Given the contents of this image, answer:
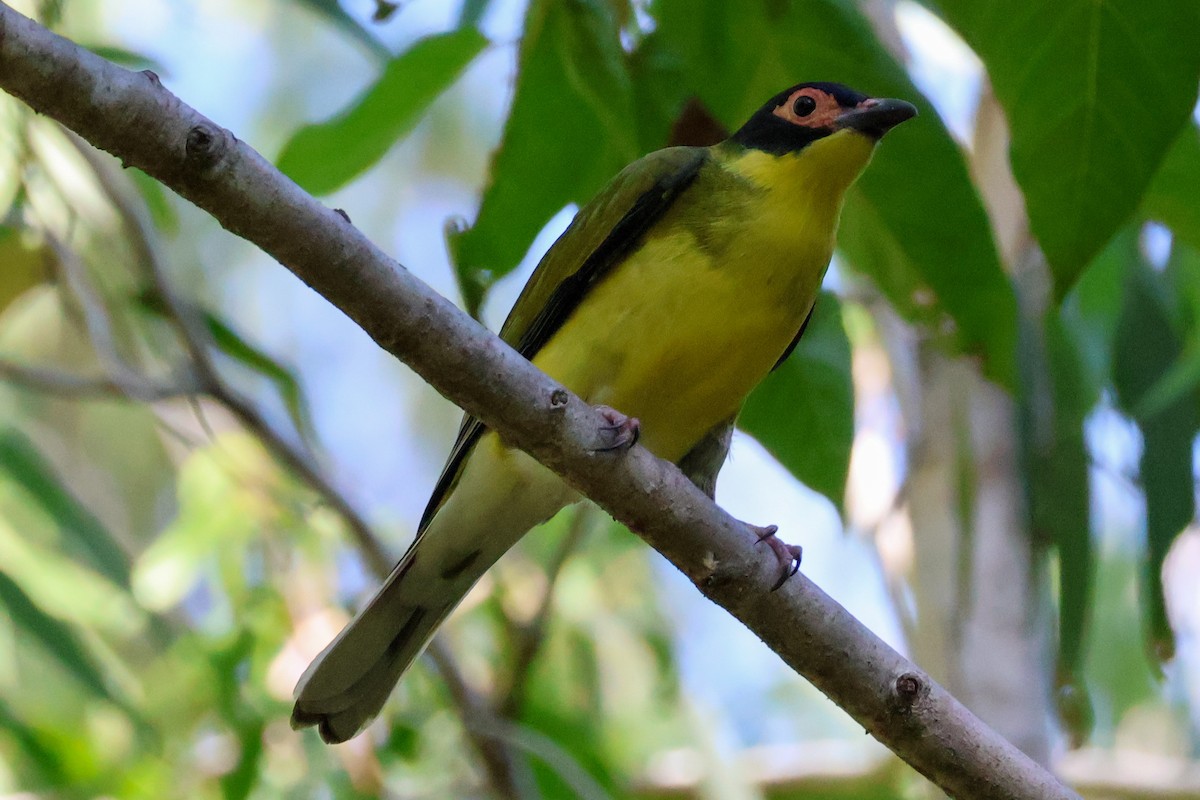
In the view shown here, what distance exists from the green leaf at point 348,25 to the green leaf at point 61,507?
1656mm

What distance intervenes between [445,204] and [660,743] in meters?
4.65

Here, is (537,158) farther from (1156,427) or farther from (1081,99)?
(1156,427)

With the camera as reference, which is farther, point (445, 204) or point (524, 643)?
point (445, 204)

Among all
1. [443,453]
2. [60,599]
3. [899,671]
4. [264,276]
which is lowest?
[899,671]

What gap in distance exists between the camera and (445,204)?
962 cm

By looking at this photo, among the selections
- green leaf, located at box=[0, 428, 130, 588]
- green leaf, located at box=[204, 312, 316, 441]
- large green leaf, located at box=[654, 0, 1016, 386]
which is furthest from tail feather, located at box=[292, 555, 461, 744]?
large green leaf, located at box=[654, 0, 1016, 386]

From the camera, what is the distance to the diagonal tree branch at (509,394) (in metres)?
1.78

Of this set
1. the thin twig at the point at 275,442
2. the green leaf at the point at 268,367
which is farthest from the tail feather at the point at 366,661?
the green leaf at the point at 268,367

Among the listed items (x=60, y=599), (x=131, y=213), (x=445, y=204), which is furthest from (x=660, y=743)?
(x=445, y=204)

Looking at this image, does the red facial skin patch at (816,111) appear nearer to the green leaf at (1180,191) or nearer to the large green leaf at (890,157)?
the large green leaf at (890,157)

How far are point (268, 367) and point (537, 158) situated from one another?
1.16 meters

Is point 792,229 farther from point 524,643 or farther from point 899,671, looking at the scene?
point 524,643

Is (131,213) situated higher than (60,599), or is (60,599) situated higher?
(131,213)

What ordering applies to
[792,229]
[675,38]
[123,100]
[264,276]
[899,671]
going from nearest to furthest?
1. [123,100]
2. [899,671]
3. [675,38]
4. [792,229]
5. [264,276]
